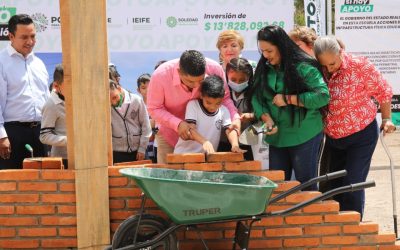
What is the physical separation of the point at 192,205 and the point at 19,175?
4.42ft

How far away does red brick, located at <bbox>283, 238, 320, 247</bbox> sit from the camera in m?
5.15

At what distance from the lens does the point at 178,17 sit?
31.6 ft

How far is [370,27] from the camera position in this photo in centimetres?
1146

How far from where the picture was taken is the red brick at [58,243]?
500 centimetres

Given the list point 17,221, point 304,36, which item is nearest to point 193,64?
point 304,36

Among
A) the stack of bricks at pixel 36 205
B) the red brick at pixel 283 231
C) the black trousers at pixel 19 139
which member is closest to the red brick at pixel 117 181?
the stack of bricks at pixel 36 205

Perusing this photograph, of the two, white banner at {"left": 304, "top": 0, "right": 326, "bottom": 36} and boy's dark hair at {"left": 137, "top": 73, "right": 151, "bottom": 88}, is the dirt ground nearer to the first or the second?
white banner at {"left": 304, "top": 0, "right": 326, "bottom": 36}

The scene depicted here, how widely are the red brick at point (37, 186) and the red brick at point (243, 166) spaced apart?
124cm

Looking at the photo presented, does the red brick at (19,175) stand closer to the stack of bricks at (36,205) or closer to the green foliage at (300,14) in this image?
the stack of bricks at (36,205)

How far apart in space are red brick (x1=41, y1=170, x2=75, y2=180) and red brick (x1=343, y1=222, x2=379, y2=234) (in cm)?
203

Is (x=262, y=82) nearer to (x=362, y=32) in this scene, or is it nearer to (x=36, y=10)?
(x=36, y=10)

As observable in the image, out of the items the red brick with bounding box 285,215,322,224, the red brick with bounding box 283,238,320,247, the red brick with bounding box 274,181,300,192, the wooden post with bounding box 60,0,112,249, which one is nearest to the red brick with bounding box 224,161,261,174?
the red brick with bounding box 274,181,300,192

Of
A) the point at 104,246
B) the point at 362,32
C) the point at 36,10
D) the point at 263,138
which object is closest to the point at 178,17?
the point at 36,10

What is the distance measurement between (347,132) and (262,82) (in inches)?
30.8
